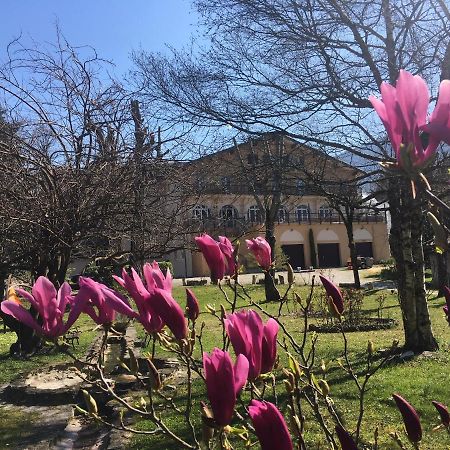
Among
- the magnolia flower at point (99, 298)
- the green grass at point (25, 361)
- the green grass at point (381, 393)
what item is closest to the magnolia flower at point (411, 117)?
the magnolia flower at point (99, 298)

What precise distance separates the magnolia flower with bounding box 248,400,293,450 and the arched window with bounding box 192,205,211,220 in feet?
21.9

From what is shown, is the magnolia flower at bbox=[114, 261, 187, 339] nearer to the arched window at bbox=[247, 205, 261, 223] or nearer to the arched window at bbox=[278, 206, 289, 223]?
the arched window at bbox=[278, 206, 289, 223]

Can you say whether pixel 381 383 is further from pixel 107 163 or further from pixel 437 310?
pixel 437 310

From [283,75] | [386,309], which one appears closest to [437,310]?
[386,309]

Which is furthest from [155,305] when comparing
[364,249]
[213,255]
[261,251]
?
[364,249]

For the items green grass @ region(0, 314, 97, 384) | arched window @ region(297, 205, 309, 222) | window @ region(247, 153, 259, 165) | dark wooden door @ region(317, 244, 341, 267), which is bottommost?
green grass @ region(0, 314, 97, 384)

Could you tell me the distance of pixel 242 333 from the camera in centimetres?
107

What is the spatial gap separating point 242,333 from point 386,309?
15753 mm

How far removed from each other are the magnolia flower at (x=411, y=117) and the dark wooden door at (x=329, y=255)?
4187 cm

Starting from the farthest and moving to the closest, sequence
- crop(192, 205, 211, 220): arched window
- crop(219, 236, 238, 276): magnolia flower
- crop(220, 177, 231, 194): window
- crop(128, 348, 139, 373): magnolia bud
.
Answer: crop(220, 177, 231, 194): window, crop(192, 205, 211, 220): arched window, crop(219, 236, 238, 276): magnolia flower, crop(128, 348, 139, 373): magnolia bud

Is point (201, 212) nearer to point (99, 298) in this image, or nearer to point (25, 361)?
point (25, 361)

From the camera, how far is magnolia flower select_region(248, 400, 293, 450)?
0.81 m

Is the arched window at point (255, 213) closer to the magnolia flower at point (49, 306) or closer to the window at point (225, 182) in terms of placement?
the window at point (225, 182)

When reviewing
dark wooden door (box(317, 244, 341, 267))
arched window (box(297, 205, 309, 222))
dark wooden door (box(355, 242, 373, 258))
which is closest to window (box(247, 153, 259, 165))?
arched window (box(297, 205, 309, 222))
